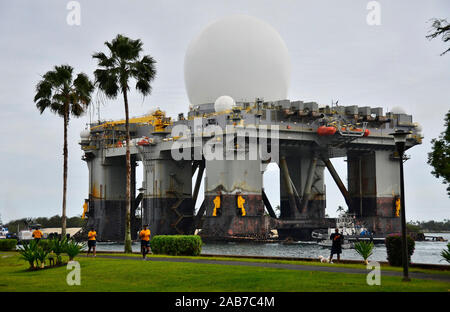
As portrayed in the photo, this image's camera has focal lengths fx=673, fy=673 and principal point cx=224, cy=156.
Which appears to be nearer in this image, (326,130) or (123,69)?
(123,69)

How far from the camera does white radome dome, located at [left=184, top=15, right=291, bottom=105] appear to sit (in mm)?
100938

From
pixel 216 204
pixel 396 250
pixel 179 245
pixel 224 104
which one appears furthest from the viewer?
pixel 224 104

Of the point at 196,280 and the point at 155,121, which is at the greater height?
the point at 155,121

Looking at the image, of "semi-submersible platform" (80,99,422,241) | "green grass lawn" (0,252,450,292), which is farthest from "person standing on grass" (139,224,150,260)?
"semi-submersible platform" (80,99,422,241)

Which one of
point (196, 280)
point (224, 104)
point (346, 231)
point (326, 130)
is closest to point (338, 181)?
point (346, 231)

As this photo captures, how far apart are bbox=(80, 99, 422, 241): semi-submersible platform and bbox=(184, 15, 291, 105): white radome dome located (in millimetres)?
4534

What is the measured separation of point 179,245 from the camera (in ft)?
150

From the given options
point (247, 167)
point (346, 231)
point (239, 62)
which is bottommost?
point (346, 231)

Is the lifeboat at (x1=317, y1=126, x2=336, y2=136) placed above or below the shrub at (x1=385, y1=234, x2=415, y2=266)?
above

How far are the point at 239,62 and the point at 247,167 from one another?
1774cm

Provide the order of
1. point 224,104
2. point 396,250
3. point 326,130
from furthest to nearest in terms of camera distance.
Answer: point 224,104 < point 326,130 < point 396,250

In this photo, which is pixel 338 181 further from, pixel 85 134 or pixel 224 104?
pixel 85 134

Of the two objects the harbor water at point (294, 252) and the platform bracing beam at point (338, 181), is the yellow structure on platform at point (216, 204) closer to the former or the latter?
the harbor water at point (294, 252)

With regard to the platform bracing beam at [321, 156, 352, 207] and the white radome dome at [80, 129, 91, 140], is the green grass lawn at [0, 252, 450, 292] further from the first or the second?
the white radome dome at [80, 129, 91, 140]
